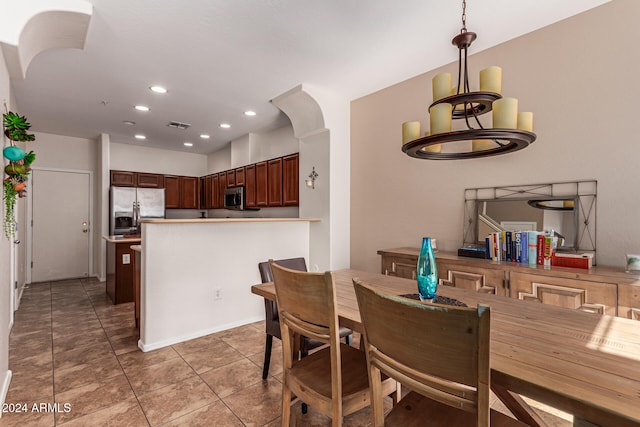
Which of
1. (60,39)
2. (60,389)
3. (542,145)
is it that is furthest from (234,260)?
(542,145)

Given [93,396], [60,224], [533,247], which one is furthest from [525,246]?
[60,224]

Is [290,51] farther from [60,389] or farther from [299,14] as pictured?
[60,389]

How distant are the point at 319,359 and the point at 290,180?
3.22 meters

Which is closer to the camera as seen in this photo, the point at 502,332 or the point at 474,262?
the point at 502,332

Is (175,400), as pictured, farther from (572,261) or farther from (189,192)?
(189,192)

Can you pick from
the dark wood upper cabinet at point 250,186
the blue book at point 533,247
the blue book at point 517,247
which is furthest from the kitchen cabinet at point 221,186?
the blue book at point 533,247

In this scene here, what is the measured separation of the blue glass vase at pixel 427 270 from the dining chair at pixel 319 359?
0.45 m

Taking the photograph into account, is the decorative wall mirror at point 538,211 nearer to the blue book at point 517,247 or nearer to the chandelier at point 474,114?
the blue book at point 517,247

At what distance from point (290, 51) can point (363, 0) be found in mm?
884

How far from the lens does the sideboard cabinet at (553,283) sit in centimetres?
182

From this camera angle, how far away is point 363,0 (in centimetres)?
218

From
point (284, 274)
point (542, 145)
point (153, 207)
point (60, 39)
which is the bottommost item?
point (284, 274)

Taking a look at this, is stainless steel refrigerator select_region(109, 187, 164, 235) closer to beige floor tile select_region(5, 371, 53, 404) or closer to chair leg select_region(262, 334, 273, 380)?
beige floor tile select_region(5, 371, 53, 404)

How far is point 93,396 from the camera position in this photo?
2.14 m
